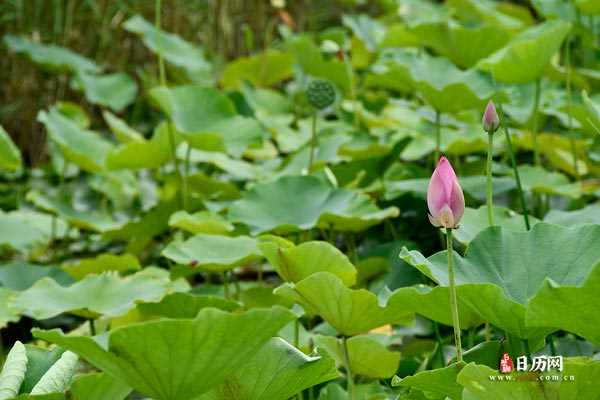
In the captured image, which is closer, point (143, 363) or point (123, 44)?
point (143, 363)

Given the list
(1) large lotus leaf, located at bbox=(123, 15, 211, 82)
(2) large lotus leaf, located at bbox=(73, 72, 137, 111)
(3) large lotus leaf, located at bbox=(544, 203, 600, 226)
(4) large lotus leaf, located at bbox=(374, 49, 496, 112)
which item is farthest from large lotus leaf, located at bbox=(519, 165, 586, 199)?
(2) large lotus leaf, located at bbox=(73, 72, 137, 111)

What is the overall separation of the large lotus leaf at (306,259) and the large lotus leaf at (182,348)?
0.97ft

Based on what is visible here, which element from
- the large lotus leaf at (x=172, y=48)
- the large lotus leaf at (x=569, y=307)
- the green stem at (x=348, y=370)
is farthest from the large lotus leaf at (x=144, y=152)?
the large lotus leaf at (x=569, y=307)

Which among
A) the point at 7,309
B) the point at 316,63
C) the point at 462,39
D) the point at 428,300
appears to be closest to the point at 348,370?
the point at 428,300

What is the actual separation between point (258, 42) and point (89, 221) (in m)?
1.90

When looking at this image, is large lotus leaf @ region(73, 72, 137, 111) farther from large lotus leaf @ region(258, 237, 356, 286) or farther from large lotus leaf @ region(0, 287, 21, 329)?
large lotus leaf @ region(258, 237, 356, 286)

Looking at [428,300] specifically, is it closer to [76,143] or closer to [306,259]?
[306,259]

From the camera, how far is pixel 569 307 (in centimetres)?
90

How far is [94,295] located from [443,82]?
2.97 ft

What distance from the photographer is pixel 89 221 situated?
220 cm

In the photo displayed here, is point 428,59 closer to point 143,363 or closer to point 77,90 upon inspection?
point 143,363

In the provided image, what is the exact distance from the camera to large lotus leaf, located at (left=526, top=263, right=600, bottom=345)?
87 centimetres

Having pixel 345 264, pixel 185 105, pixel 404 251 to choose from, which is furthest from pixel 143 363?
pixel 185 105

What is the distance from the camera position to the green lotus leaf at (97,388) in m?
1.03
